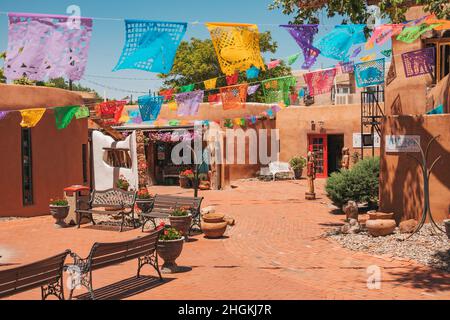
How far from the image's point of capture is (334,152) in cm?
2728

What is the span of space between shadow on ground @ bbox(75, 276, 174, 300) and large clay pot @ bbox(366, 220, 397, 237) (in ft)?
16.8

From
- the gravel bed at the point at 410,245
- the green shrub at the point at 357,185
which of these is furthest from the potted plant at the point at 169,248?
the green shrub at the point at 357,185

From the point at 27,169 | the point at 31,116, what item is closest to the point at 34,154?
the point at 27,169

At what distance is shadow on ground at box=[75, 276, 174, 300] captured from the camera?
6992 mm

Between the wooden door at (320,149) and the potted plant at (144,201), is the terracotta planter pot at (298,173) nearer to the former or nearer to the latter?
the wooden door at (320,149)

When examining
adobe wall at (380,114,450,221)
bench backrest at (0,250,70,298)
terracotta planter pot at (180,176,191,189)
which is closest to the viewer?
bench backrest at (0,250,70,298)

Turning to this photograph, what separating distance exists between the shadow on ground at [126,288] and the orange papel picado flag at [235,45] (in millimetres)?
4887

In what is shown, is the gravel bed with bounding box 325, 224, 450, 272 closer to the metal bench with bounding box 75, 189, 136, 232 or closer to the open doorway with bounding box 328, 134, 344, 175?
the metal bench with bounding box 75, 189, 136, 232

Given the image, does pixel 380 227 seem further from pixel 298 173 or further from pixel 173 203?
pixel 298 173

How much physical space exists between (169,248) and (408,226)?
5.80m

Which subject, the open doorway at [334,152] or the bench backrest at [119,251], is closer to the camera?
the bench backrest at [119,251]

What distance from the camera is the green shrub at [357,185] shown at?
14234 mm

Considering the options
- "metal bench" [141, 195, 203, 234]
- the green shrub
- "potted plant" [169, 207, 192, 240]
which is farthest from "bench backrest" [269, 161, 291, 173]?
"potted plant" [169, 207, 192, 240]
